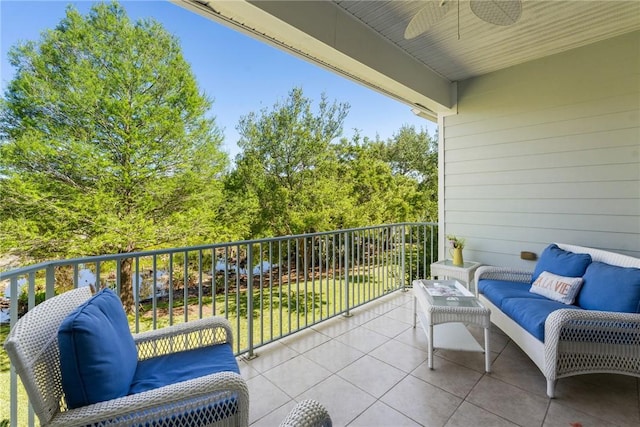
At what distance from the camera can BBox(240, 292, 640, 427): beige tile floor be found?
176 centimetres

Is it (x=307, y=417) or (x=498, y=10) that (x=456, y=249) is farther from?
(x=307, y=417)

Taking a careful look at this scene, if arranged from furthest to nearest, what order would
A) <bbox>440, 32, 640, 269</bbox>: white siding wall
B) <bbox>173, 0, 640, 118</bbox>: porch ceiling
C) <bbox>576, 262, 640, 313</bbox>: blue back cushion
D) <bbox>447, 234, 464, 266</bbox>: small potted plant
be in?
1. <bbox>447, 234, 464, 266</bbox>: small potted plant
2. <bbox>440, 32, 640, 269</bbox>: white siding wall
3. <bbox>173, 0, 640, 118</bbox>: porch ceiling
4. <bbox>576, 262, 640, 313</bbox>: blue back cushion

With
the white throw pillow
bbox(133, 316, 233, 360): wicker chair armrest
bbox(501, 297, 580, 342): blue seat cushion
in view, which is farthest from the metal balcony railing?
the white throw pillow

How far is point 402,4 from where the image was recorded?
94.0 inches

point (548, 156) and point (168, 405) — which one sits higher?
point (548, 156)

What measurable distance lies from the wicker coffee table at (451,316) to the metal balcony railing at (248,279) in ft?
3.35

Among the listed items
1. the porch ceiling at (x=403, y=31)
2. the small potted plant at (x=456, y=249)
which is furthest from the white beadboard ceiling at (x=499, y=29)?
the small potted plant at (x=456, y=249)

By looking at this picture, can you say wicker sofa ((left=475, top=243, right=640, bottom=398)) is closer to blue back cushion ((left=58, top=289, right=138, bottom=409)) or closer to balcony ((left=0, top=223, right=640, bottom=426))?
balcony ((left=0, top=223, right=640, bottom=426))

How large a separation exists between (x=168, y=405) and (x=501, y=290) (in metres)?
2.80

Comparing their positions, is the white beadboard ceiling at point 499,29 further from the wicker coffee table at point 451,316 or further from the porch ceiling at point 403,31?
the wicker coffee table at point 451,316

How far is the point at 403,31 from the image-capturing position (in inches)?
109

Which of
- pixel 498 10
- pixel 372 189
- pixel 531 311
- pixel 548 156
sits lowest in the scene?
pixel 531 311

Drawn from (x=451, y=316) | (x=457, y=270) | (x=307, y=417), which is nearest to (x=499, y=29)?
(x=457, y=270)

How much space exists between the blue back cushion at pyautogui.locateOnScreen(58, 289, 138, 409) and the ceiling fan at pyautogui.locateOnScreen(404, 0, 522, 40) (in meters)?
2.49
